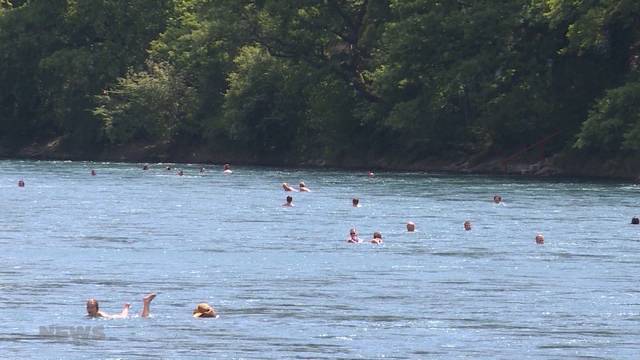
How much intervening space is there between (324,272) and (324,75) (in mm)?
61803

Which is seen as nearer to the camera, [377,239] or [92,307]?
[92,307]

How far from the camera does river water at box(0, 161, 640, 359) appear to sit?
3309 centimetres

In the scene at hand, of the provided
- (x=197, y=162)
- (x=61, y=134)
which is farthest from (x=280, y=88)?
(x=61, y=134)

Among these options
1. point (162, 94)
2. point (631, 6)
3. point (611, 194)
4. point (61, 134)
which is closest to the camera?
point (611, 194)

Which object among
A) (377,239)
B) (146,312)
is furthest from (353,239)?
(146,312)

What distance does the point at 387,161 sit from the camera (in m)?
102

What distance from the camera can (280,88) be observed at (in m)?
109

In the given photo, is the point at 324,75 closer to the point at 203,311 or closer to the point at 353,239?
the point at 353,239

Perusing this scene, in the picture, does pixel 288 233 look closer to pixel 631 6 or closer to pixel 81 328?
pixel 81 328

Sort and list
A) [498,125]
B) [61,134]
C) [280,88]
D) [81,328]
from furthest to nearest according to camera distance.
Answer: [61,134] < [280,88] < [498,125] < [81,328]

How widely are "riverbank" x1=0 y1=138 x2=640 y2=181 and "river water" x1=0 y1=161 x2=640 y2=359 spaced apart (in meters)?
9.14

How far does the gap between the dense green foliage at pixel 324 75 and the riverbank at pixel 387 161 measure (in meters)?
0.61

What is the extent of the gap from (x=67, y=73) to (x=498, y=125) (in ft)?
132

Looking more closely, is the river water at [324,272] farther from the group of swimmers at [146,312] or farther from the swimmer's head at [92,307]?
the swimmer's head at [92,307]
